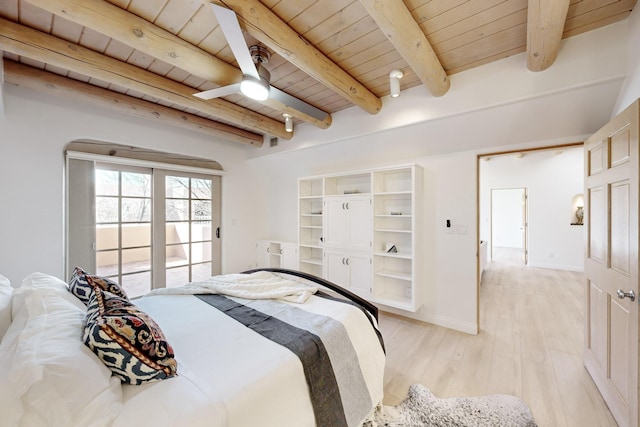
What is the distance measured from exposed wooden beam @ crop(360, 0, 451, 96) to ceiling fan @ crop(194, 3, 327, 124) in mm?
734

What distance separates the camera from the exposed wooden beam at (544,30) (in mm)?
1457

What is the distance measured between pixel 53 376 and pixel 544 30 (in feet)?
9.62

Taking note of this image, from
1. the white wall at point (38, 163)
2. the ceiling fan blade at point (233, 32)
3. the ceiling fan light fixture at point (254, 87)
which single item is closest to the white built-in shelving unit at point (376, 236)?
the ceiling fan light fixture at point (254, 87)

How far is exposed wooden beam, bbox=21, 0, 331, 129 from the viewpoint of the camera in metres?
1.49

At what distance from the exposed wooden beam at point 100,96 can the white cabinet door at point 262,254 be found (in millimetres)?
2018

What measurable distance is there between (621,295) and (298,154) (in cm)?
363

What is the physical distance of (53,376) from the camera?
0.80 m

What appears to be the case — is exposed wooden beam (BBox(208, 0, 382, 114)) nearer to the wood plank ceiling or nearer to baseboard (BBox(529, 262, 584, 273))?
the wood plank ceiling

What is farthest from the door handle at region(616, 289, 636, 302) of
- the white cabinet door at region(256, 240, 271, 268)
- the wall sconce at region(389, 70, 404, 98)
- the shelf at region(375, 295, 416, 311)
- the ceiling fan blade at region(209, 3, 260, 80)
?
the white cabinet door at region(256, 240, 271, 268)

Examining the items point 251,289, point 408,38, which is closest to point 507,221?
point 408,38

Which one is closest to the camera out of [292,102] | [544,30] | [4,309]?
[4,309]

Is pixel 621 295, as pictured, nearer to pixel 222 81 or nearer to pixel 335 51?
pixel 335 51

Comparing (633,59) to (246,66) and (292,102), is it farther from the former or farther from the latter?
(246,66)

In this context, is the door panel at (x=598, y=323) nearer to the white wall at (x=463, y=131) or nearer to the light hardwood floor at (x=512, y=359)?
the light hardwood floor at (x=512, y=359)
